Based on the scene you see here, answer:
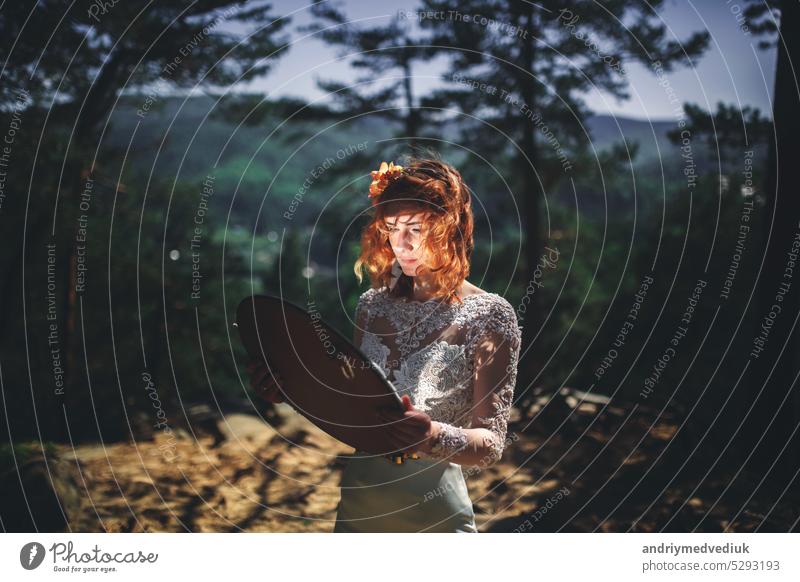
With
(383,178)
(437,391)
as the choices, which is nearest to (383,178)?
(383,178)

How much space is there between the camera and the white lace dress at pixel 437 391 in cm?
206

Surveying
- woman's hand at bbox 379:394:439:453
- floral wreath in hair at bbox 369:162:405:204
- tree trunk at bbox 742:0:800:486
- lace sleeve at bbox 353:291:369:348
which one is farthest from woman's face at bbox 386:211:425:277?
tree trunk at bbox 742:0:800:486

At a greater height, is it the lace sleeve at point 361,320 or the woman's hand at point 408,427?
the lace sleeve at point 361,320

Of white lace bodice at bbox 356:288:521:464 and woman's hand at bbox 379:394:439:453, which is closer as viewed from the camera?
woman's hand at bbox 379:394:439:453

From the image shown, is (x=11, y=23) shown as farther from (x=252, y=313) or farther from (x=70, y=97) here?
(x=252, y=313)

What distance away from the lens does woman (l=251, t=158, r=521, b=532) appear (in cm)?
209

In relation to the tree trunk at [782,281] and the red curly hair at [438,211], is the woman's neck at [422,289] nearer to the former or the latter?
the red curly hair at [438,211]

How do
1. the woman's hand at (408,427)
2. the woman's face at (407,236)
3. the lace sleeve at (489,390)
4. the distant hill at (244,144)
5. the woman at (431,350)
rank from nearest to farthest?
the woman's hand at (408,427)
the lace sleeve at (489,390)
the woman at (431,350)
the woman's face at (407,236)
the distant hill at (244,144)

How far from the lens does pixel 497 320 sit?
2127 millimetres

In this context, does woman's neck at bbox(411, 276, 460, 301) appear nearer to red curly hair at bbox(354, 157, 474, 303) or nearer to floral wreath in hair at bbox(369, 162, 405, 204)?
red curly hair at bbox(354, 157, 474, 303)

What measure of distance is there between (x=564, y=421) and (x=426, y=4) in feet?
14.3

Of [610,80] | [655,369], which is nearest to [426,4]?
[610,80]

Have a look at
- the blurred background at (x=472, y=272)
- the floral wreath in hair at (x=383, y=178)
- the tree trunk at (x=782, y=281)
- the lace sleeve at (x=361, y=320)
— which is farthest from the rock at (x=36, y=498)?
the tree trunk at (x=782, y=281)

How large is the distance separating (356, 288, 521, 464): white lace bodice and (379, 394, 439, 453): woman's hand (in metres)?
0.11
